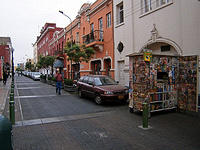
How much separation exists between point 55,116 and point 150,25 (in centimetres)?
807

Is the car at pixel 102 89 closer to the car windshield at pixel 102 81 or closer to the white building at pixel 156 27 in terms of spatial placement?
the car windshield at pixel 102 81

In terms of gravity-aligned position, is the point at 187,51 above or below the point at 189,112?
above

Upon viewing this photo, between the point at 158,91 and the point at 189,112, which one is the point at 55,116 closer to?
the point at 158,91

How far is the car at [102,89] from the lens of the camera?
9.72 meters

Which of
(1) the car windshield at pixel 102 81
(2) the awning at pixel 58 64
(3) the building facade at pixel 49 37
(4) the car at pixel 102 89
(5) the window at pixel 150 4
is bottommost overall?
(4) the car at pixel 102 89

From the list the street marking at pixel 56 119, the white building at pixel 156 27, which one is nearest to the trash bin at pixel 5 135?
the street marking at pixel 56 119

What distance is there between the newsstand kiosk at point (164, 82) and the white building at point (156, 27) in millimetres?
1347

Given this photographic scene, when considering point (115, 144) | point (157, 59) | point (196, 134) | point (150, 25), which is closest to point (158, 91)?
point (157, 59)

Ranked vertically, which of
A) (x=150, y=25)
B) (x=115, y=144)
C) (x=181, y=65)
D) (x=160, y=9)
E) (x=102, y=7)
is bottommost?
(x=115, y=144)

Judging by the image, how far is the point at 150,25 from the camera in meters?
11.6

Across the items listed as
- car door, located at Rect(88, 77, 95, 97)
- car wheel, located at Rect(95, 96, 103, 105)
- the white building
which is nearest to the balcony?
the white building

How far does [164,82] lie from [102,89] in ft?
11.0

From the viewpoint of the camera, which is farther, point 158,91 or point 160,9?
point 160,9

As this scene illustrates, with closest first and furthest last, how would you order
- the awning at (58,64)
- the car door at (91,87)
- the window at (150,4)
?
the car door at (91,87)
the window at (150,4)
the awning at (58,64)
